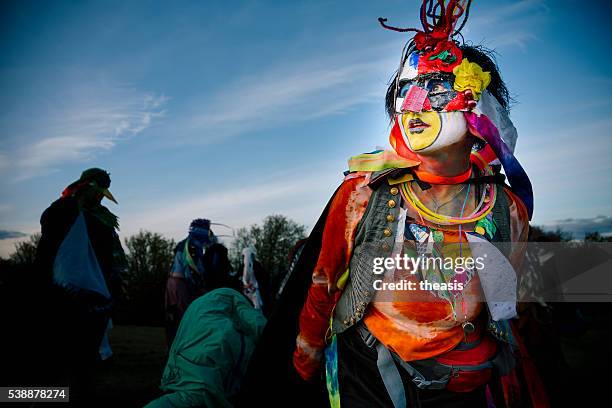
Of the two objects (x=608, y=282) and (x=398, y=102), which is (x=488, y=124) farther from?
(x=608, y=282)

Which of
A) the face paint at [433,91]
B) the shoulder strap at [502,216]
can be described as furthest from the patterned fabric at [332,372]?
the face paint at [433,91]

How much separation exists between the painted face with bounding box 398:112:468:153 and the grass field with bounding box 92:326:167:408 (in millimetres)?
4753

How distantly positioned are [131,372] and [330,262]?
20.0 ft

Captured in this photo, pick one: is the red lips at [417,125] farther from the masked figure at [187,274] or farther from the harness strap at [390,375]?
the masked figure at [187,274]

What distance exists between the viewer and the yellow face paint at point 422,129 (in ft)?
6.82

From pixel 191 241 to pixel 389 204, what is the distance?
5947mm

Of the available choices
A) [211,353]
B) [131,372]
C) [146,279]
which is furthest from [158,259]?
[211,353]

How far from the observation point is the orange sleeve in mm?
2172

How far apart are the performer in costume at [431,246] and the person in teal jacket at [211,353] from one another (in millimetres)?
1151

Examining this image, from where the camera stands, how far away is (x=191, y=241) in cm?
761

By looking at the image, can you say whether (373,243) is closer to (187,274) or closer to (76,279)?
(76,279)

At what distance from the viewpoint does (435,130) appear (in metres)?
2.08

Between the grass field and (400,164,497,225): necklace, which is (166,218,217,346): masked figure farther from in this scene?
(400,164,497,225): necklace

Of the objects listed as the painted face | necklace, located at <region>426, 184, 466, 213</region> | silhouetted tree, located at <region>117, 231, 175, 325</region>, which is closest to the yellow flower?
the painted face
